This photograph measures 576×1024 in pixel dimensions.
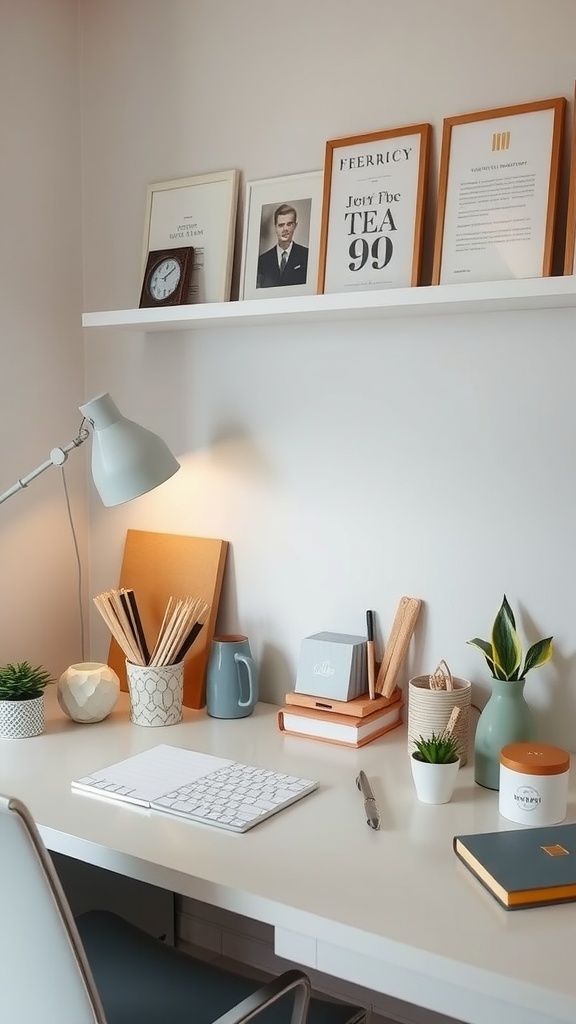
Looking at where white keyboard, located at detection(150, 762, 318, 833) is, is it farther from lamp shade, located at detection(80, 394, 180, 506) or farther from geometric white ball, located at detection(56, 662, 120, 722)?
lamp shade, located at detection(80, 394, 180, 506)

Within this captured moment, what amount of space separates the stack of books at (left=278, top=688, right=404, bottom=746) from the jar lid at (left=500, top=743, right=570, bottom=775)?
A: 35 centimetres

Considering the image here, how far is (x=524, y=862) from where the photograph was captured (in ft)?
4.08

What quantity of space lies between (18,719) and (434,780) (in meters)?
0.80

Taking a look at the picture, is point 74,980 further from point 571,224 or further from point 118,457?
point 571,224

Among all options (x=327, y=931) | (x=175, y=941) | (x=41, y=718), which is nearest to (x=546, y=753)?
(x=327, y=931)

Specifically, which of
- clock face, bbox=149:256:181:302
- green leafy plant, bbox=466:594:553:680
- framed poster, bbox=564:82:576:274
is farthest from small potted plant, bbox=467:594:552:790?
clock face, bbox=149:256:181:302

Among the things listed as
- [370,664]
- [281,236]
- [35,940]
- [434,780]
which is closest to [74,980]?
[35,940]

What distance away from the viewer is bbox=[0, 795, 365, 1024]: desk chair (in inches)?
44.0

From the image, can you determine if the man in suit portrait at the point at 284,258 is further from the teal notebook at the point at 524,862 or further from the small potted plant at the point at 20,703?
the teal notebook at the point at 524,862

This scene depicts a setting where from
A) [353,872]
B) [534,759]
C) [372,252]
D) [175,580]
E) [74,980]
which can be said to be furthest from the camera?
[175,580]

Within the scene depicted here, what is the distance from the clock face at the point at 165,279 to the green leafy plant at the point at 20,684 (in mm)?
804

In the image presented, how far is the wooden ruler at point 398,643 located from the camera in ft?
5.93

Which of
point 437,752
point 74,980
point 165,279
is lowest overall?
point 74,980

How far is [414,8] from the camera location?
1735mm
